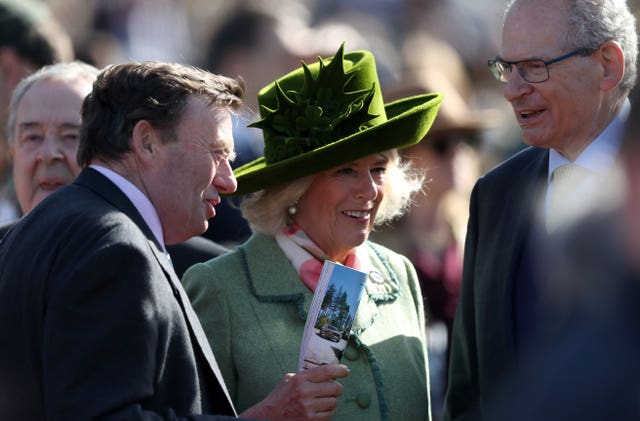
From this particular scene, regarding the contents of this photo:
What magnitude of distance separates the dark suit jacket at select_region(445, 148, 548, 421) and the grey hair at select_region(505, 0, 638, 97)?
0.41 m

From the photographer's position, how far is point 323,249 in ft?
13.8

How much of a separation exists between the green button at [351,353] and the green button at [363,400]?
0.14 metres

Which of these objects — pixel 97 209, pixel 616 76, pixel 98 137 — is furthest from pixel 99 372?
pixel 616 76

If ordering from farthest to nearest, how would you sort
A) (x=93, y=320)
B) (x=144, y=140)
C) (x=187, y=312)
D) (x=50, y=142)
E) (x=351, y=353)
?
(x=50, y=142) → (x=351, y=353) → (x=144, y=140) → (x=187, y=312) → (x=93, y=320)

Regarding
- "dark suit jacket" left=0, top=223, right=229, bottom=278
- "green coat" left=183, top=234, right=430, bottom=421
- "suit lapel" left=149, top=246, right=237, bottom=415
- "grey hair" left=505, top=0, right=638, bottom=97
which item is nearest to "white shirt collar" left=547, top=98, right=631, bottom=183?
"grey hair" left=505, top=0, right=638, bottom=97

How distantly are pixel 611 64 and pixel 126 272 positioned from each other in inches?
79.3

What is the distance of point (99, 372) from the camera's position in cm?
274

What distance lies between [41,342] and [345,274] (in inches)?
40.1

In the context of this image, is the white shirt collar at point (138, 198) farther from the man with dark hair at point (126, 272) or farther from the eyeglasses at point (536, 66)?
the eyeglasses at point (536, 66)

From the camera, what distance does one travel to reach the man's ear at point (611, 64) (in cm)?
390

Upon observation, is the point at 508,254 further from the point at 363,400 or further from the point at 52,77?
the point at 52,77

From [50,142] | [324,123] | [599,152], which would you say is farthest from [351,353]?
[50,142]

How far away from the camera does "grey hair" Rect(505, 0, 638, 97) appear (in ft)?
12.9

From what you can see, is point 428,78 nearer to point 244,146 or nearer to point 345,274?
point 244,146
